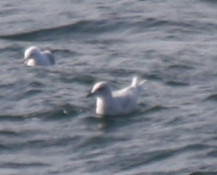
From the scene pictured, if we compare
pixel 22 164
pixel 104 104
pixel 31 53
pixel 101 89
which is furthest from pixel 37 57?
pixel 22 164

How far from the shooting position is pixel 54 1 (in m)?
32.2

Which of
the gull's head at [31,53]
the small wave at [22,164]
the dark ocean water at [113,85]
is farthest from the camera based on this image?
the gull's head at [31,53]

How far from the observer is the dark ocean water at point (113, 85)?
71.3ft

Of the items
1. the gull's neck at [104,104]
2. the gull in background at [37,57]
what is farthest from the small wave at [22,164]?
the gull in background at [37,57]

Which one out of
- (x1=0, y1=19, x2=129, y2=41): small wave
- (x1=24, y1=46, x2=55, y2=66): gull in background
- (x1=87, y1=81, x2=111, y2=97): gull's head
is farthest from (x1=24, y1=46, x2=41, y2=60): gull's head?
(x1=87, y1=81, x2=111, y2=97): gull's head

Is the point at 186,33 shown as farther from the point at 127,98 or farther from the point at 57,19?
the point at 127,98

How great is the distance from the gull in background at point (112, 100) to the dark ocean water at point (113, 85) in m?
0.15

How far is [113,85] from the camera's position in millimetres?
25859

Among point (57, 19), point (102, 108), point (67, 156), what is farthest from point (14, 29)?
point (67, 156)

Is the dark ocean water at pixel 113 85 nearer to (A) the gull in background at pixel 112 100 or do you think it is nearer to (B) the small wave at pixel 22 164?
(B) the small wave at pixel 22 164

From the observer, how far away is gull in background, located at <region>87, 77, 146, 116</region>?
2405cm

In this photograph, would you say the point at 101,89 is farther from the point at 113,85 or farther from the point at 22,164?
the point at 22,164

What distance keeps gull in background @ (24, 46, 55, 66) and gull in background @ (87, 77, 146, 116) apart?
2.44 metres

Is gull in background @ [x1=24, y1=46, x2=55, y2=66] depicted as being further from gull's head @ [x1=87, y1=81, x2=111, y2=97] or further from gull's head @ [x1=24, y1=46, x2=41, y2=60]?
gull's head @ [x1=87, y1=81, x2=111, y2=97]
